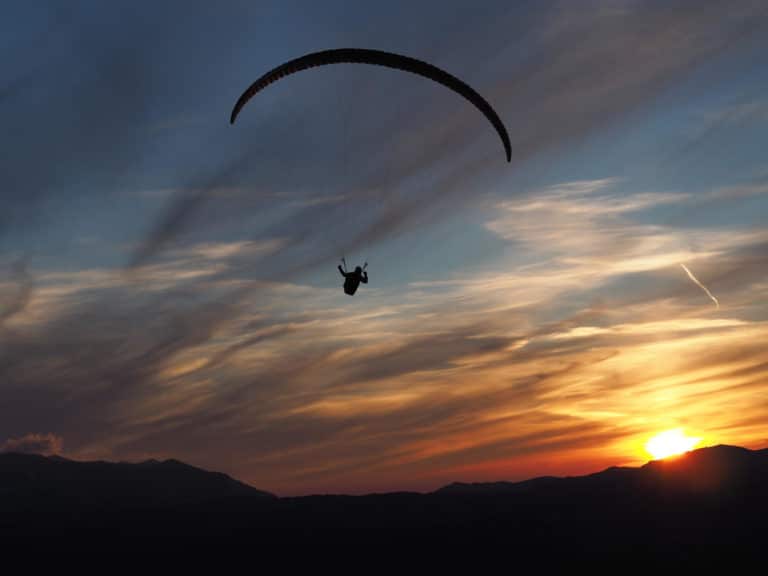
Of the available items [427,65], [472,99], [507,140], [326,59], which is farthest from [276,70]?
[507,140]

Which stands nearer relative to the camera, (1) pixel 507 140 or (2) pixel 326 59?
(2) pixel 326 59

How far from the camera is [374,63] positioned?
144 ft

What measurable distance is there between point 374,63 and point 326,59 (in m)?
2.63

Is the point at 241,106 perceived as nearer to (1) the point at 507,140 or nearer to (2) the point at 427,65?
(2) the point at 427,65

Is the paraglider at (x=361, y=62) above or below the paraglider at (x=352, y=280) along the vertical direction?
above

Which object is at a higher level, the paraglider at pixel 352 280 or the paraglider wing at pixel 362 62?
the paraglider wing at pixel 362 62

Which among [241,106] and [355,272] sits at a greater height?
[241,106]

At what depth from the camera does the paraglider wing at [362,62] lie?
4312 cm

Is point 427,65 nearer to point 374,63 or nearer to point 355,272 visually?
point 374,63

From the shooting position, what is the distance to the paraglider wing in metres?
43.1

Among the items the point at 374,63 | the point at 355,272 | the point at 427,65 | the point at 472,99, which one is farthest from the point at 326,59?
the point at 355,272

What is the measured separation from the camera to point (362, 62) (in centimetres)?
4369

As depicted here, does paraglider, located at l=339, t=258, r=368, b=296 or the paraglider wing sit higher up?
the paraglider wing

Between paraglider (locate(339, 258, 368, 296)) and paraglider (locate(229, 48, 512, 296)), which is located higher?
paraglider (locate(229, 48, 512, 296))
